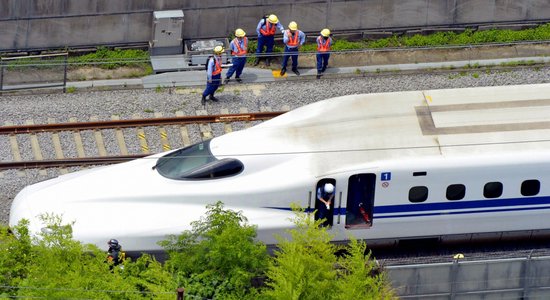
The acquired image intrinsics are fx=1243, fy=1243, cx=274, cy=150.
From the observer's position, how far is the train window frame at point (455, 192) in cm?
2520

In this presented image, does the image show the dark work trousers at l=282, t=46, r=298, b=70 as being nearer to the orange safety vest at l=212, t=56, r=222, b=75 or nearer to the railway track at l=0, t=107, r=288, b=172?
the orange safety vest at l=212, t=56, r=222, b=75

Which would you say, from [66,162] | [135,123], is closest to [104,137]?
Answer: [135,123]

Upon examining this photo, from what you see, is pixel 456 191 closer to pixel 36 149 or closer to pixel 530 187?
pixel 530 187

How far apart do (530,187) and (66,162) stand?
10.5m

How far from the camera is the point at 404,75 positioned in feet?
108

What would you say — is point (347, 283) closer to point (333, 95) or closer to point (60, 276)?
point (60, 276)

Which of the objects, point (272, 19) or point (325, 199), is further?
point (272, 19)

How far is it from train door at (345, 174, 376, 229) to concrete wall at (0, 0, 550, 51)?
10810mm

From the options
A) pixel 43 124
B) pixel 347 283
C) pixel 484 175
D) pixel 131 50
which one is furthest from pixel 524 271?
pixel 131 50

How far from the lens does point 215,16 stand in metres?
34.5

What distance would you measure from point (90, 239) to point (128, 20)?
11.1 m

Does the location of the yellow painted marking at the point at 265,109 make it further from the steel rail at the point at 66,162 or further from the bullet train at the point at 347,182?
the bullet train at the point at 347,182

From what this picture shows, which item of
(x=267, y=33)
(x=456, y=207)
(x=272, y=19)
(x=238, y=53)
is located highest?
(x=272, y=19)

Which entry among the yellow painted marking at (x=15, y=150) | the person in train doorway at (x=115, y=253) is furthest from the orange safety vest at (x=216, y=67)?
the person in train doorway at (x=115, y=253)
